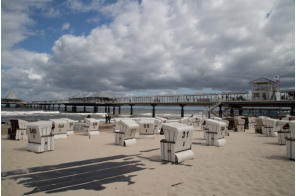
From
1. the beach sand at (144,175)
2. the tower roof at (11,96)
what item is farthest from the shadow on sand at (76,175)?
the tower roof at (11,96)

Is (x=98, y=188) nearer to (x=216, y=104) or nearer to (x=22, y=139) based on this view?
(x=22, y=139)

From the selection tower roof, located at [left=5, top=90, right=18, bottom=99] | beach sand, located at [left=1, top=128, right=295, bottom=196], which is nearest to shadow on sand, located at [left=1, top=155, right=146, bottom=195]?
beach sand, located at [left=1, top=128, right=295, bottom=196]

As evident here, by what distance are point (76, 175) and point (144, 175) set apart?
1.82 m

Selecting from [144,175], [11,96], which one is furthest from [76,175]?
[11,96]

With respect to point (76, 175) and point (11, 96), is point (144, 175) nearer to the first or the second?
point (76, 175)

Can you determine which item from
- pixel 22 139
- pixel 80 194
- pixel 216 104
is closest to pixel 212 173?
pixel 80 194

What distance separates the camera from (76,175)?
551 cm

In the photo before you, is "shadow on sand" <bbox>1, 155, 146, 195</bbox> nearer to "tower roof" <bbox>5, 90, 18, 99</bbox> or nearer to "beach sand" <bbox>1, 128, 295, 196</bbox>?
"beach sand" <bbox>1, 128, 295, 196</bbox>

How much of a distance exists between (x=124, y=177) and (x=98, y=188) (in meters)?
0.92

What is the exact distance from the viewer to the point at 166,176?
539cm

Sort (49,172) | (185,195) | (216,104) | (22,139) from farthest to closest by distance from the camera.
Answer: (216,104) < (22,139) < (49,172) < (185,195)

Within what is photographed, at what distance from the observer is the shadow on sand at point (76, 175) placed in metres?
4.74

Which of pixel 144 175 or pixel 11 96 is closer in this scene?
pixel 144 175

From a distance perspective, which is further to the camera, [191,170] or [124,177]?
[191,170]
